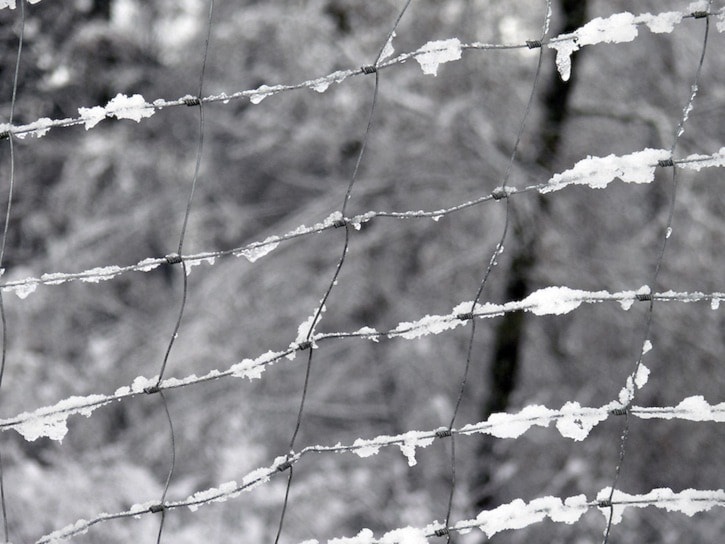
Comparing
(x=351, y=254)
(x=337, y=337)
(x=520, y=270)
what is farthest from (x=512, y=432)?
(x=351, y=254)

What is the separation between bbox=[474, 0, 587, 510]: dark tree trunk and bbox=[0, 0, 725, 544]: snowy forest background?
1 cm

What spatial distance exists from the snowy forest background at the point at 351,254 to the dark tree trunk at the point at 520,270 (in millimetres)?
14

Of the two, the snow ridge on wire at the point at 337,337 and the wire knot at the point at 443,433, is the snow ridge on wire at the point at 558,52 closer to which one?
the snow ridge on wire at the point at 337,337

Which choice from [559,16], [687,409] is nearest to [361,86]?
[559,16]

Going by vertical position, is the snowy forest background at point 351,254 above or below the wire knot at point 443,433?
below

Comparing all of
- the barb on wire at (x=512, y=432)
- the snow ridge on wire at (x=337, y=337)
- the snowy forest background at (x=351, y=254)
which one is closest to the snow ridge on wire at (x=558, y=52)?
the snow ridge on wire at (x=337, y=337)

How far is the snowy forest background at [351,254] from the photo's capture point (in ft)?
11.4

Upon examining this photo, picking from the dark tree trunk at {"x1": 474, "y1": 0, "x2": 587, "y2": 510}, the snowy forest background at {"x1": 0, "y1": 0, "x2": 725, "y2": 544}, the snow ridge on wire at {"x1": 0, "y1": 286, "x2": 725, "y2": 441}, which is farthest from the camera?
the snowy forest background at {"x1": 0, "y1": 0, "x2": 725, "y2": 544}

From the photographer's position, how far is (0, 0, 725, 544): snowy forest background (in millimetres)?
3473

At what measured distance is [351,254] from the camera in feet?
12.7

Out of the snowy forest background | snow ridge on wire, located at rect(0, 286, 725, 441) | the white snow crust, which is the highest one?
the white snow crust

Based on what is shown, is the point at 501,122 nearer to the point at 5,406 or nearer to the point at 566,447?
the point at 566,447

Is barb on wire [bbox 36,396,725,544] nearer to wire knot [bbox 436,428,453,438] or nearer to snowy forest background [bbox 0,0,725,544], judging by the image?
wire knot [bbox 436,428,453,438]

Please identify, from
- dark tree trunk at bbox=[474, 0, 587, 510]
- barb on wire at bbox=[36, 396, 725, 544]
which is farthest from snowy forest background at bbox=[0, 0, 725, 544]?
barb on wire at bbox=[36, 396, 725, 544]
